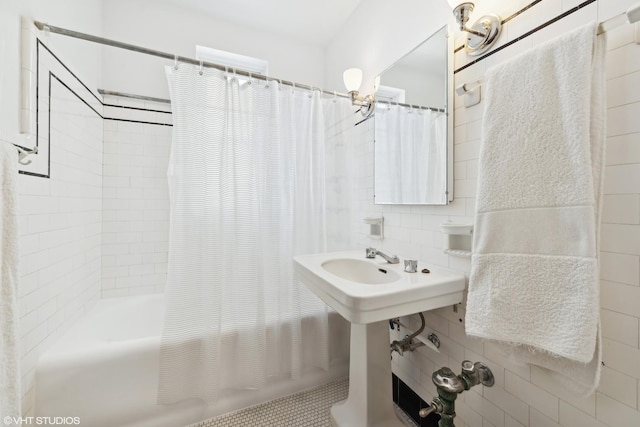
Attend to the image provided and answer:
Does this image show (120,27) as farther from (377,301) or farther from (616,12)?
(616,12)

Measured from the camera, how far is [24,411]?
3.43 feet

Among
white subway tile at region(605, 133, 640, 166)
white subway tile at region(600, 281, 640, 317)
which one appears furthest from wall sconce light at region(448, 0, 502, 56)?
white subway tile at region(600, 281, 640, 317)

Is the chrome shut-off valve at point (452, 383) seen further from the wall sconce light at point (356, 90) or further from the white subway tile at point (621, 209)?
the wall sconce light at point (356, 90)

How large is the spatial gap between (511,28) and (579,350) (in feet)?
3.50

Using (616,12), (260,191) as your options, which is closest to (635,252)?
(616,12)

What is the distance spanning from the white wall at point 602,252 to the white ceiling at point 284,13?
0.43 meters

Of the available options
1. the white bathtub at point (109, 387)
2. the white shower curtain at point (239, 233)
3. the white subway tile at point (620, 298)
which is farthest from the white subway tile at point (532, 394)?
the white bathtub at point (109, 387)

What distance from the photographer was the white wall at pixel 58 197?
1.01 metres

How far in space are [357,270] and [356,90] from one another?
112cm

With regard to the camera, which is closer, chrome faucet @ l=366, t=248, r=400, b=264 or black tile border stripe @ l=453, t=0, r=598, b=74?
black tile border stripe @ l=453, t=0, r=598, b=74

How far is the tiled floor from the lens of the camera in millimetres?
1359

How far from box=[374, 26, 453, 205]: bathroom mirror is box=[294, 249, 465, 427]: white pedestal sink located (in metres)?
0.39

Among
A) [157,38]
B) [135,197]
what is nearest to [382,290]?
[135,197]

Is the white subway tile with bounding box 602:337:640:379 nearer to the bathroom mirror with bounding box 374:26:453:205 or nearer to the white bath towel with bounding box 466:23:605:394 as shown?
the white bath towel with bounding box 466:23:605:394
